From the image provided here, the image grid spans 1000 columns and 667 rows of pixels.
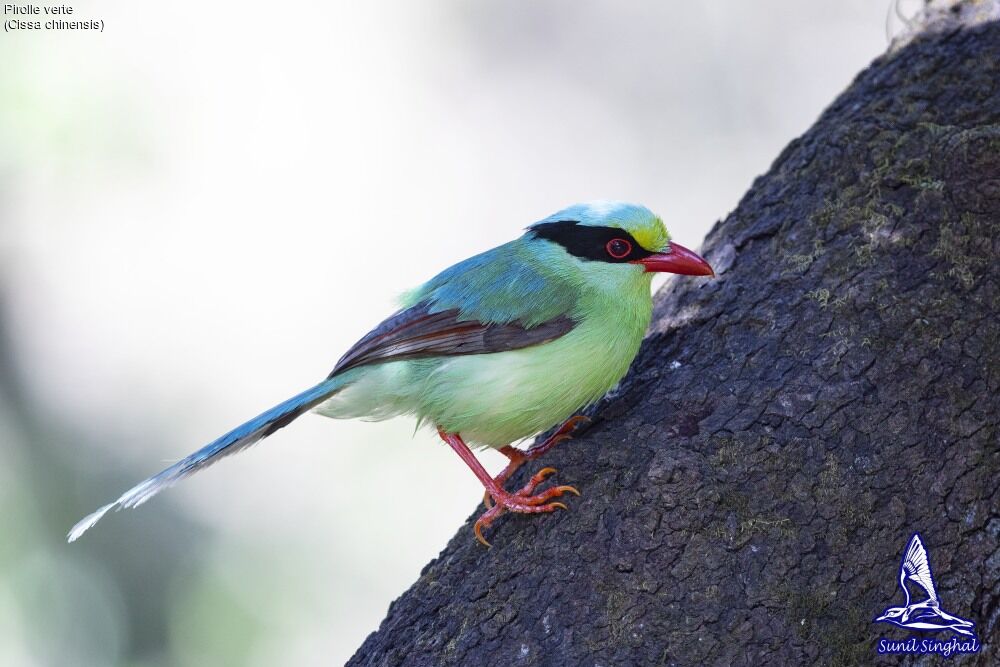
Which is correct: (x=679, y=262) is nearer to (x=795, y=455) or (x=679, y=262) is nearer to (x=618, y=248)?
(x=618, y=248)

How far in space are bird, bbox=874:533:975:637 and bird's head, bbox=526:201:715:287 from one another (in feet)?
5.28

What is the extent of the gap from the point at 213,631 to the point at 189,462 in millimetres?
2590

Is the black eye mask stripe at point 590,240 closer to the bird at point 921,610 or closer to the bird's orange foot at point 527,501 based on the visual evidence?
the bird's orange foot at point 527,501

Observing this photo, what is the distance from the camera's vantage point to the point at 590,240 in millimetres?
4352

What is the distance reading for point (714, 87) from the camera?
871 centimetres

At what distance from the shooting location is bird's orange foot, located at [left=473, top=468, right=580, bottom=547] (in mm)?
3498

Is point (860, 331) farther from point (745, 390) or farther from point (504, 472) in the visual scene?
point (504, 472)

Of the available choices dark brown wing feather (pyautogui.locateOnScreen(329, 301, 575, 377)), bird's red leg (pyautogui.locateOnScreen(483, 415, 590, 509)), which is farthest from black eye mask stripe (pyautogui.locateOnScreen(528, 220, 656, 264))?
bird's red leg (pyautogui.locateOnScreen(483, 415, 590, 509))

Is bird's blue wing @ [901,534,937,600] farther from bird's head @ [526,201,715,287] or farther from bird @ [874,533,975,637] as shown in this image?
bird's head @ [526,201,715,287]

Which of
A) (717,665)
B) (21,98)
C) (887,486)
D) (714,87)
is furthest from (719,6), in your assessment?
(717,665)

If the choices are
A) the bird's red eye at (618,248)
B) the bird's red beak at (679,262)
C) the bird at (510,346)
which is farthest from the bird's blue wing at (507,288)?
the bird's red beak at (679,262)

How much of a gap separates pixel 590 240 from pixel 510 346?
0.64m

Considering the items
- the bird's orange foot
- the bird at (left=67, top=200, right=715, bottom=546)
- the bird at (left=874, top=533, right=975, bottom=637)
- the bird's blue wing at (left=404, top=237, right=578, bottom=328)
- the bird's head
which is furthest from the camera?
the bird's head

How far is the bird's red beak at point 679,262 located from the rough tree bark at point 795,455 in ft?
0.43
